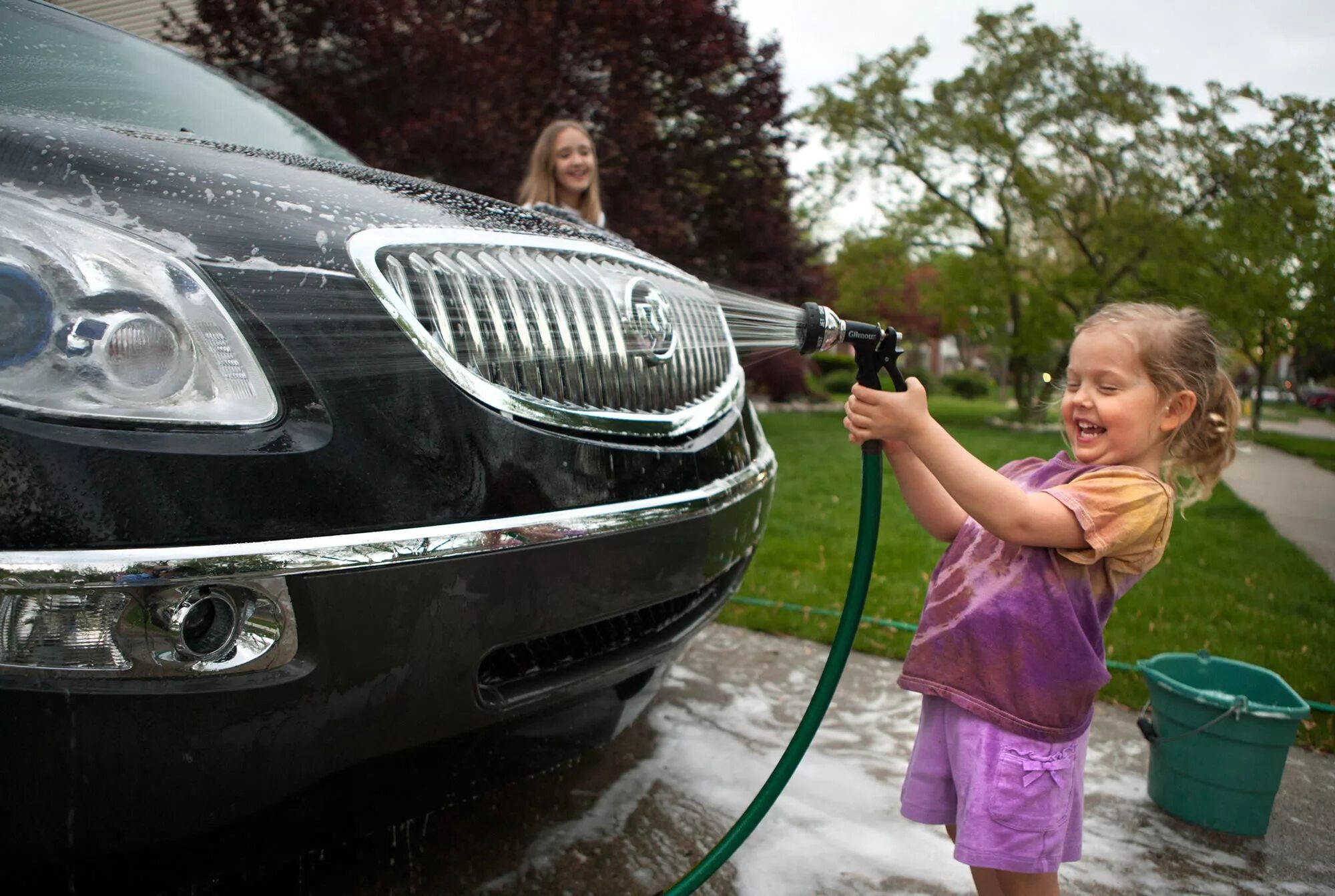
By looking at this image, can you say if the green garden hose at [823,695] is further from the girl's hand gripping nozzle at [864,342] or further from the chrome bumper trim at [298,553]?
the chrome bumper trim at [298,553]

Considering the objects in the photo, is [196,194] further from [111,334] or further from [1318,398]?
[1318,398]

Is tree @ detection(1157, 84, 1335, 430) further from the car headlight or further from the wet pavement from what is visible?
the car headlight

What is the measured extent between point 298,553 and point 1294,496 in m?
8.61

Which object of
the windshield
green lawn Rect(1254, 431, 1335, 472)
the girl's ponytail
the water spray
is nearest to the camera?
the water spray

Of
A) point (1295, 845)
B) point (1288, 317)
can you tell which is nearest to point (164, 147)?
point (1295, 845)

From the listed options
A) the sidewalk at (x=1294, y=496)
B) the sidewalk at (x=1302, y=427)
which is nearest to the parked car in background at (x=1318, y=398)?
the sidewalk at (x=1302, y=427)

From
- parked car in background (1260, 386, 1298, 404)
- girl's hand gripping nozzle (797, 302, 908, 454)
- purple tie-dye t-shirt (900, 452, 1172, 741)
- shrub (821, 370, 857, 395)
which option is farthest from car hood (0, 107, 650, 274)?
parked car in background (1260, 386, 1298, 404)

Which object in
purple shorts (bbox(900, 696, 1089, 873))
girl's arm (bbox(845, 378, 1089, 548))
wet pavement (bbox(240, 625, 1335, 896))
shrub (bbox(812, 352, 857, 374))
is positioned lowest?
wet pavement (bbox(240, 625, 1335, 896))

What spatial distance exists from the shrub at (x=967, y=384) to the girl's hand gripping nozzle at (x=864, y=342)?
112 feet

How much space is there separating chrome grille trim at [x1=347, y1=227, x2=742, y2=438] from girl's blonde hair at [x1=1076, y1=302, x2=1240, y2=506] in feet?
2.40

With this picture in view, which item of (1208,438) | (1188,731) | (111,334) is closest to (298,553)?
(111,334)

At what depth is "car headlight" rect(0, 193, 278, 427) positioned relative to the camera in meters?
1.15

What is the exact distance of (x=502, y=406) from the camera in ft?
4.79

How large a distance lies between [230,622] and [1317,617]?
4389mm
